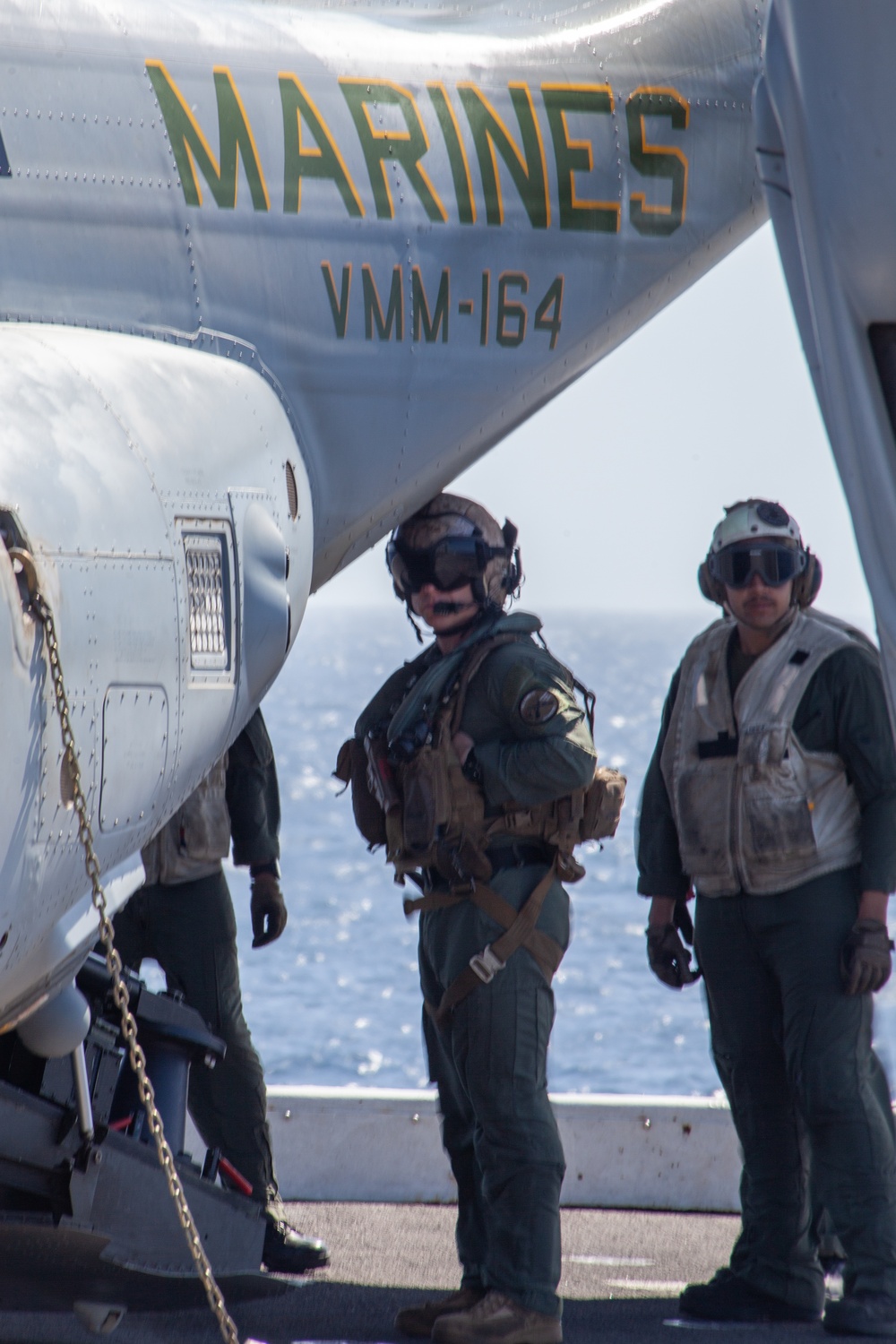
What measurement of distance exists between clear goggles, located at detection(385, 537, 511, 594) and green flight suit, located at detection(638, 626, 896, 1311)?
84 cm

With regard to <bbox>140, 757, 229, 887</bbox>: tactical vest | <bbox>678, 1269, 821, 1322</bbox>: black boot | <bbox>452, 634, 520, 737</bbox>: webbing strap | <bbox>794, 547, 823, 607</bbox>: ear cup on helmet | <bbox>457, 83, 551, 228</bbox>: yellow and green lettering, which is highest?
<bbox>457, 83, 551, 228</bbox>: yellow and green lettering

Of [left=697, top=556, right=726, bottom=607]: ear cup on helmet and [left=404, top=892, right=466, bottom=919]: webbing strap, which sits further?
[left=697, top=556, right=726, bottom=607]: ear cup on helmet

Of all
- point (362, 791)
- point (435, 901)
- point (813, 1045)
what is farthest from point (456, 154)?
point (813, 1045)

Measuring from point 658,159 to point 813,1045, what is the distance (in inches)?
109

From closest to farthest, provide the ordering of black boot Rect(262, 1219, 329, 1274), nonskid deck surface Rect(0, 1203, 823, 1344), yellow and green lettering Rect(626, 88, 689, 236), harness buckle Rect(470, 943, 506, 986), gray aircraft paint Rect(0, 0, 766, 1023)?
gray aircraft paint Rect(0, 0, 766, 1023) → harness buckle Rect(470, 943, 506, 986) → nonskid deck surface Rect(0, 1203, 823, 1344) → black boot Rect(262, 1219, 329, 1274) → yellow and green lettering Rect(626, 88, 689, 236)

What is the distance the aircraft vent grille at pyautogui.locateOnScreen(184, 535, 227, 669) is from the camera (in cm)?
355

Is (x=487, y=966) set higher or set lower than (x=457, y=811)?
lower

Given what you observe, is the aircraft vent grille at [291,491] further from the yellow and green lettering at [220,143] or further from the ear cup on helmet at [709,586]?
the ear cup on helmet at [709,586]

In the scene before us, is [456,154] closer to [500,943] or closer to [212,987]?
[500,943]

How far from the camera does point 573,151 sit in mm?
4812

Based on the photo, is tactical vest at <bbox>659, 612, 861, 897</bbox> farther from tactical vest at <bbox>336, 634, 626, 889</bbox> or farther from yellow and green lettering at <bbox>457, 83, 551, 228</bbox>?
yellow and green lettering at <bbox>457, 83, 551, 228</bbox>

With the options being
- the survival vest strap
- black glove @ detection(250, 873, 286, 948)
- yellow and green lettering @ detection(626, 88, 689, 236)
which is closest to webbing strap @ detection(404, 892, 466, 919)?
the survival vest strap

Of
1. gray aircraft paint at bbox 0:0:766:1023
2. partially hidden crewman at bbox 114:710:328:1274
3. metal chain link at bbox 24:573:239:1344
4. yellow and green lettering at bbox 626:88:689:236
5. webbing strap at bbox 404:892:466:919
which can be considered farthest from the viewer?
yellow and green lettering at bbox 626:88:689:236

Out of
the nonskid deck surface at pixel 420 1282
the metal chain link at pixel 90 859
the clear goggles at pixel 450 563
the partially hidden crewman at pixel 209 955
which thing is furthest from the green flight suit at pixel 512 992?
the metal chain link at pixel 90 859
